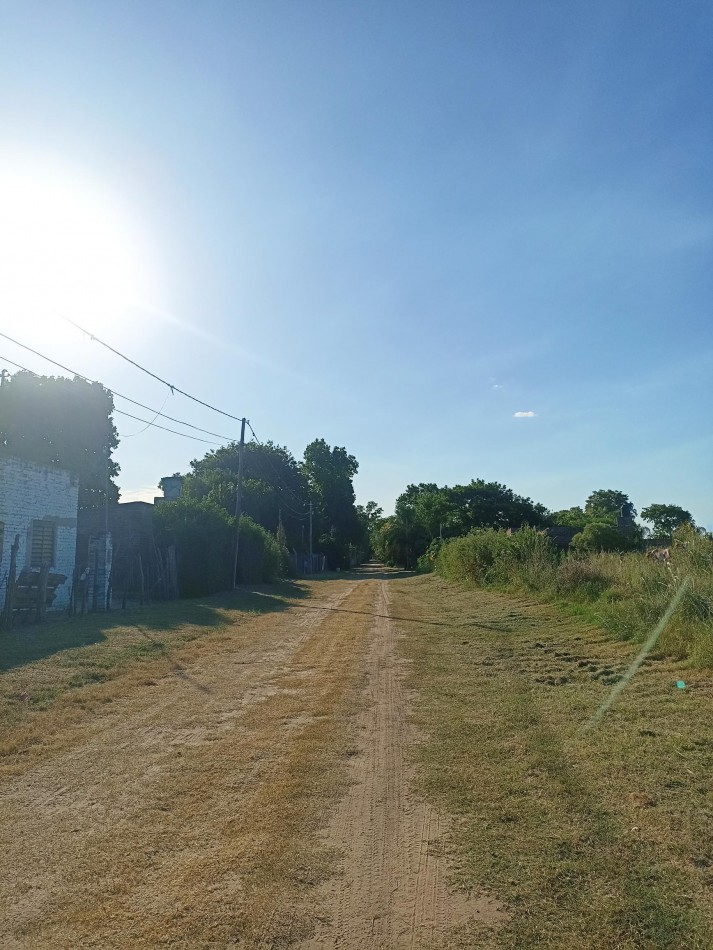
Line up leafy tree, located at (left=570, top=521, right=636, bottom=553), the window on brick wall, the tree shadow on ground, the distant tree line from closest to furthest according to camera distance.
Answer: the tree shadow on ground, the window on brick wall, leafy tree, located at (left=570, top=521, right=636, bottom=553), the distant tree line

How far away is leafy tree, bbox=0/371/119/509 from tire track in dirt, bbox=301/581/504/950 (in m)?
31.5

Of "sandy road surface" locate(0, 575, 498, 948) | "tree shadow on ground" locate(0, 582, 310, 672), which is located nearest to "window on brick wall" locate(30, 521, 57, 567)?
"tree shadow on ground" locate(0, 582, 310, 672)

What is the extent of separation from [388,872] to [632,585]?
9881 millimetres

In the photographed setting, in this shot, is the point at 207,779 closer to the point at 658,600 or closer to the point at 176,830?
the point at 176,830

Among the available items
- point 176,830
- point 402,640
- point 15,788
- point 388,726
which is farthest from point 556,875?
point 402,640

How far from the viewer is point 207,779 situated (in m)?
5.34

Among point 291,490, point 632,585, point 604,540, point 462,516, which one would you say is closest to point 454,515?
point 462,516

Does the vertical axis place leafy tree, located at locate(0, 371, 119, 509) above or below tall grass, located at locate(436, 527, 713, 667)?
above

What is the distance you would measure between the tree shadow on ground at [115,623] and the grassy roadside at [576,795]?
6.19m

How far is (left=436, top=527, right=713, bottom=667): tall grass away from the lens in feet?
30.9

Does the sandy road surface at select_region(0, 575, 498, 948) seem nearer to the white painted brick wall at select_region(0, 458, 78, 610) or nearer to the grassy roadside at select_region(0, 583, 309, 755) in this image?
the grassy roadside at select_region(0, 583, 309, 755)

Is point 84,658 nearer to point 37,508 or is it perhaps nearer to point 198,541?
point 37,508

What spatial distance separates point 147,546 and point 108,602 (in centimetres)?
469

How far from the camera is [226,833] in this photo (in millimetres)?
4305
